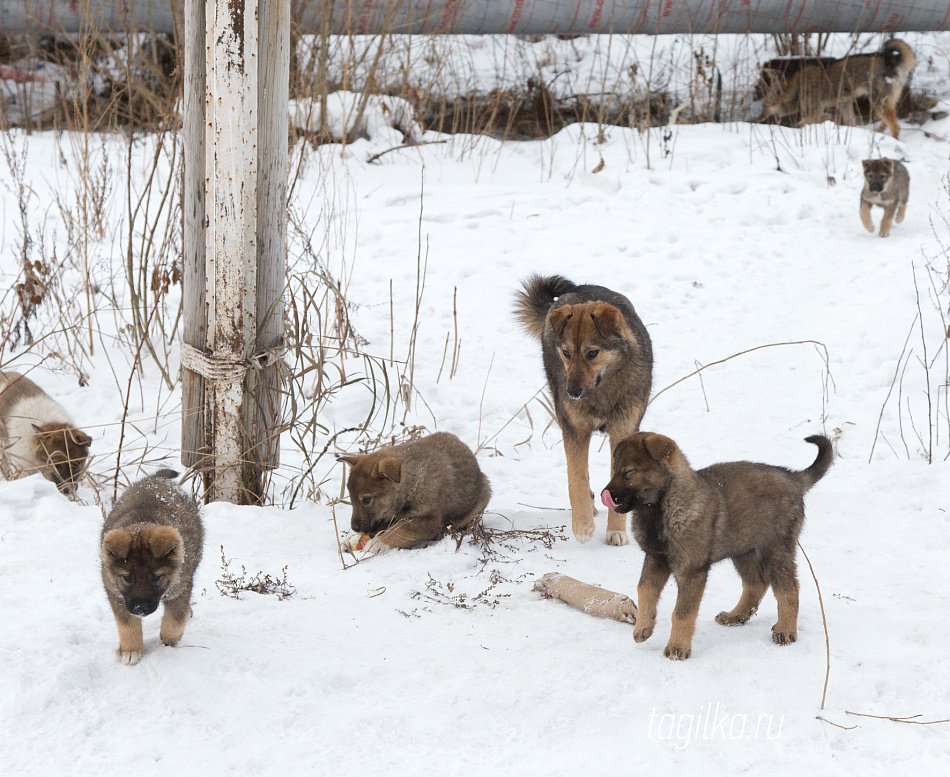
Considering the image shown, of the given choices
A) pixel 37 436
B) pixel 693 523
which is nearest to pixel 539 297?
pixel 693 523

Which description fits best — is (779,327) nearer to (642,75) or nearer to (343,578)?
(343,578)

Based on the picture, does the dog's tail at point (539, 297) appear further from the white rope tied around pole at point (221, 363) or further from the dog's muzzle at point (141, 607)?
the dog's muzzle at point (141, 607)

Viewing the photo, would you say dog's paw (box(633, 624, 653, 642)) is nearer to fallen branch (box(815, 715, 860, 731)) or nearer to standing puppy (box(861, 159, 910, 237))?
fallen branch (box(815, 715, 860, 731))

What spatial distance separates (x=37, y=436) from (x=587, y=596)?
13.0 feet

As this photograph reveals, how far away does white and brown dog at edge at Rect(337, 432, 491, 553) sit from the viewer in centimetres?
493

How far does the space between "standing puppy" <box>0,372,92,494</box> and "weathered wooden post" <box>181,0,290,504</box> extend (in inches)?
39.1

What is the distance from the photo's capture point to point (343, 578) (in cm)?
457

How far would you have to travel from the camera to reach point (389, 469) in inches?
192

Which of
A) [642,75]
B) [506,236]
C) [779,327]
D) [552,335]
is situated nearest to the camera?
[552,335]

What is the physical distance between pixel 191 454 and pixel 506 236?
5.54 meters

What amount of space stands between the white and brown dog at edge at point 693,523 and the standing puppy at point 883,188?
7513 mm

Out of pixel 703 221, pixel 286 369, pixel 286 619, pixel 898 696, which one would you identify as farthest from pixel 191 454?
pixel 703 221

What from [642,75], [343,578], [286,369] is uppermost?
[642,75]

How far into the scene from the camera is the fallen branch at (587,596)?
407 cm
